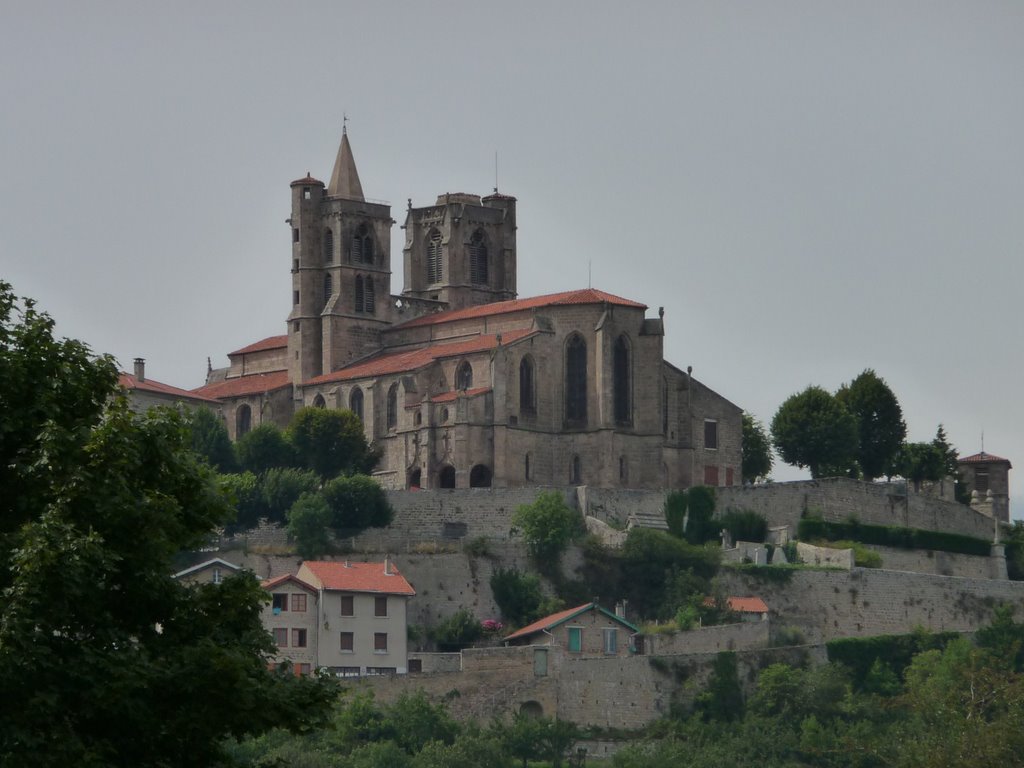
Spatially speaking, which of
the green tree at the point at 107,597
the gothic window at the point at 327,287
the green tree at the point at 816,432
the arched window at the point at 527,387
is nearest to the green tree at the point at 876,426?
the green tree at the point at 816,432

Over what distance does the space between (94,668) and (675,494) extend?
2398 inches

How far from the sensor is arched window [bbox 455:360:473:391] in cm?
8519

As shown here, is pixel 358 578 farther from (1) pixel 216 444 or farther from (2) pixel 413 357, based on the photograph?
(2) pixel 413 357

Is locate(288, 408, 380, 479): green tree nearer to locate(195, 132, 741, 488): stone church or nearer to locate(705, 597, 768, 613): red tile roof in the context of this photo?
locate(195, 132, 741, 488): stone church

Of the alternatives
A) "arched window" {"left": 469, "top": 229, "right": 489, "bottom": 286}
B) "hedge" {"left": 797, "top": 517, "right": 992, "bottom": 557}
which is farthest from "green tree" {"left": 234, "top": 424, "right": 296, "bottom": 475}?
"hedge" {"left": 797, "top": 517, "right": 992, "bottom": 557}

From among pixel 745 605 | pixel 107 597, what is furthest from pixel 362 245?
pixel 107 597

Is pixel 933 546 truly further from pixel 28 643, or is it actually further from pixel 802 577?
pixel 28 643

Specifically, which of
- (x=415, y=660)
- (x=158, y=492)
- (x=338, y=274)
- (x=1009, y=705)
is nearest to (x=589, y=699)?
(x=415, y=660)

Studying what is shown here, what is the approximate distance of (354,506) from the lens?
7900 centimetres

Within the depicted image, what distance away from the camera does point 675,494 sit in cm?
8156

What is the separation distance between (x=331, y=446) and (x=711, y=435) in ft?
40.9

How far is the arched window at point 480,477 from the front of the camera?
8306cm

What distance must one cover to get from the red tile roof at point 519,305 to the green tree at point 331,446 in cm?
665

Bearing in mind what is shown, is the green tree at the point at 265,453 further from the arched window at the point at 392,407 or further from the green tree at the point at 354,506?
the green tree at the point at 354,506
